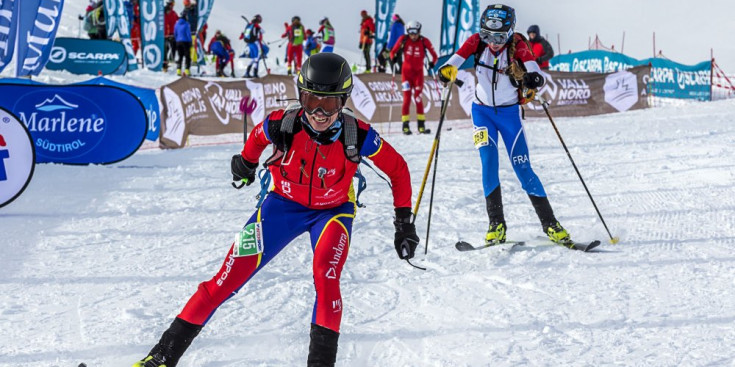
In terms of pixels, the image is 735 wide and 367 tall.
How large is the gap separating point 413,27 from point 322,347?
34.5 ft

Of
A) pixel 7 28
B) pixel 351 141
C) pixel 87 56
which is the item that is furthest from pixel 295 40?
pixel 351 141

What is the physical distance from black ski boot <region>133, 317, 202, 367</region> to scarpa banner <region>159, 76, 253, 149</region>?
922cm

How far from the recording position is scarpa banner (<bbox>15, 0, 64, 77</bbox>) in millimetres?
9906

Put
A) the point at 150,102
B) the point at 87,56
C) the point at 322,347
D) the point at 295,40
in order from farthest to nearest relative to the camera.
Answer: the point at 295,40
the point at 87,56
the point at 150,102
the point at 322,347

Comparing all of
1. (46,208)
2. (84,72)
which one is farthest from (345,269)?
(84,72)

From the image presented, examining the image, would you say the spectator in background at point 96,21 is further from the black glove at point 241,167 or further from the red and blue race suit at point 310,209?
the red and blue race suit at point 310,209

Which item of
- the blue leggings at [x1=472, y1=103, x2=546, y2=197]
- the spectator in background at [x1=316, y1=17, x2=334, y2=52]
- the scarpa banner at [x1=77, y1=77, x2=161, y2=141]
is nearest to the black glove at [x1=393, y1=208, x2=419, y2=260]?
the blue leggings at [x1=472, y1=103, x2=546, y2=197]

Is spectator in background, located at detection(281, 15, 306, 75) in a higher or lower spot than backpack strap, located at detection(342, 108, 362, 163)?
higher

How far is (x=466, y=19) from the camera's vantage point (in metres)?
19.0

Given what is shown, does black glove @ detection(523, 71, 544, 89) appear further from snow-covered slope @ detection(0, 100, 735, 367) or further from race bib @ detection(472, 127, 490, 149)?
snow-covered slope @ detection(0, 100, 735, 367)

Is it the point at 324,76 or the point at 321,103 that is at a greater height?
the point at 324,76

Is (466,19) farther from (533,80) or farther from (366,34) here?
(533,80)

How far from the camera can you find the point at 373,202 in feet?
25.4

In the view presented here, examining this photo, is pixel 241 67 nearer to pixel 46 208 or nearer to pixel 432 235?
pixel 46 208
